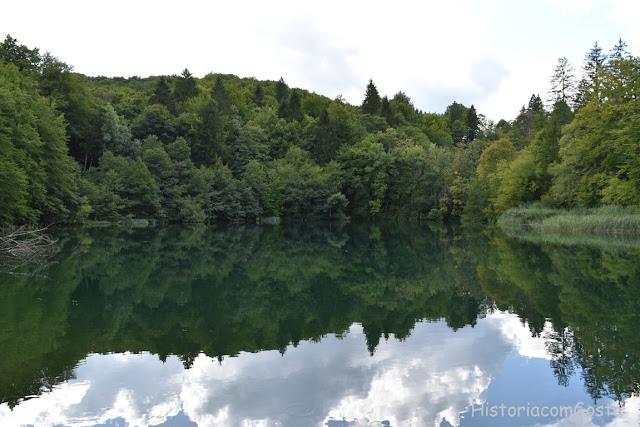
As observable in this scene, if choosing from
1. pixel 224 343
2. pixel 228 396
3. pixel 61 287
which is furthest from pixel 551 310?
pixel 61 287

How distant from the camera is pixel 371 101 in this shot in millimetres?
84125

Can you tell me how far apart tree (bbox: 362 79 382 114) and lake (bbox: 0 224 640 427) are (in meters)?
70.6

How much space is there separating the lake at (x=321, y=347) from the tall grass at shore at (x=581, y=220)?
54.3 feet

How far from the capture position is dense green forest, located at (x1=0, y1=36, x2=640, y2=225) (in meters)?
32.9

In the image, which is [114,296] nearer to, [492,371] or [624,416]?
[492,371]

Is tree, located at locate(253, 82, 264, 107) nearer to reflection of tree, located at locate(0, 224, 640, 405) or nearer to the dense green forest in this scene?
the dense green forest

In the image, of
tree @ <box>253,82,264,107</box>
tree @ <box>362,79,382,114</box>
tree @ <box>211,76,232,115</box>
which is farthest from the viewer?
tree @ <box>253,82,264,107</box>

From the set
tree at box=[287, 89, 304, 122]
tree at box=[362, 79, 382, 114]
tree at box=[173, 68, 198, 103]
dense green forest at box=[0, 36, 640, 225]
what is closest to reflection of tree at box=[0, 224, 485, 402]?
dense green forest at box=[0, 36, 640, 225]

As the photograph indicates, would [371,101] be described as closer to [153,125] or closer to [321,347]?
[153,125]

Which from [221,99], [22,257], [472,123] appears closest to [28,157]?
[22,257]

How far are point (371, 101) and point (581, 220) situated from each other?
183 ft

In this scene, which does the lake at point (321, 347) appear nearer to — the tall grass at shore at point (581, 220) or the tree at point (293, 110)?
the tall grass at shore at point (581, 220)

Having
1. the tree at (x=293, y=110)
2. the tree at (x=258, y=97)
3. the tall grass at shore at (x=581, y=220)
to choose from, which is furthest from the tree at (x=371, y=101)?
the tall grass at shore at (x=581, y=220)

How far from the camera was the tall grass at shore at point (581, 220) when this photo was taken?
2975 centimetres
